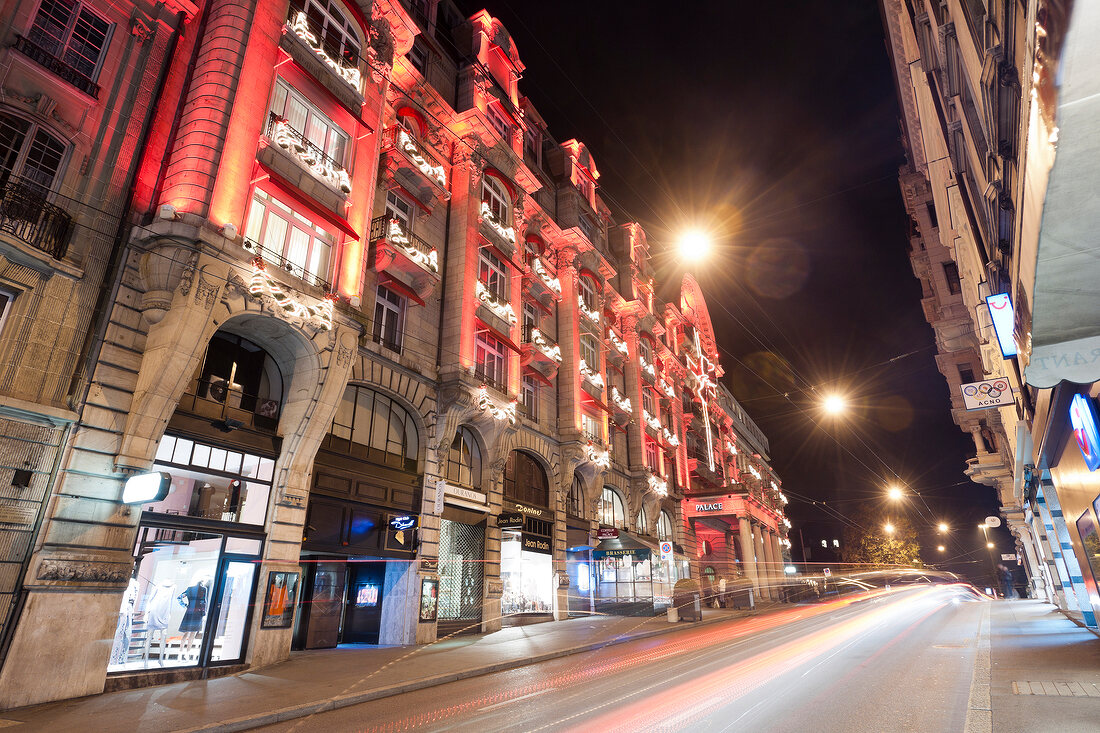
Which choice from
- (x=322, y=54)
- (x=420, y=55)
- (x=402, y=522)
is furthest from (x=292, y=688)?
(x=420, y=55)

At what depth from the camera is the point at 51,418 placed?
10664 mm

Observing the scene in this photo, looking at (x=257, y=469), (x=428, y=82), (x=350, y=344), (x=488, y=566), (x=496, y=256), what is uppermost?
(x=428, y=82)

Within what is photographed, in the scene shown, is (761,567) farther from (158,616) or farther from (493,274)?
(158,616)

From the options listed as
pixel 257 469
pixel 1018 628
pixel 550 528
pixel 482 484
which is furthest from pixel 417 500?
pixel 1018 628

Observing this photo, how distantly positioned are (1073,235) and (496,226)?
21935mm

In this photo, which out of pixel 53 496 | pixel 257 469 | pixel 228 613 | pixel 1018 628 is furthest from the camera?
pixel 1018 628

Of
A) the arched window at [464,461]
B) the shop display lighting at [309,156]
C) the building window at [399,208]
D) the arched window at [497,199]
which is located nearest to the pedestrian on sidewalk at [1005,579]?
the arched window at [464,461]

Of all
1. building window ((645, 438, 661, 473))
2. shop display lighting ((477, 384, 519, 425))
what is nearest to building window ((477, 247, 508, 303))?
shop display lighting ((477, 384, 519, 425))

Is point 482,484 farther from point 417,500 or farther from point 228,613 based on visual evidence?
point 228,613

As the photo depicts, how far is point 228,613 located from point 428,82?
69.7 feet

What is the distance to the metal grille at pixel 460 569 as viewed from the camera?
2045 cm

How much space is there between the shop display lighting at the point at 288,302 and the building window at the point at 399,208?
646 cm

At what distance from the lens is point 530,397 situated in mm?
27547

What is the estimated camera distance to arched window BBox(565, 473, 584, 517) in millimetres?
28438
